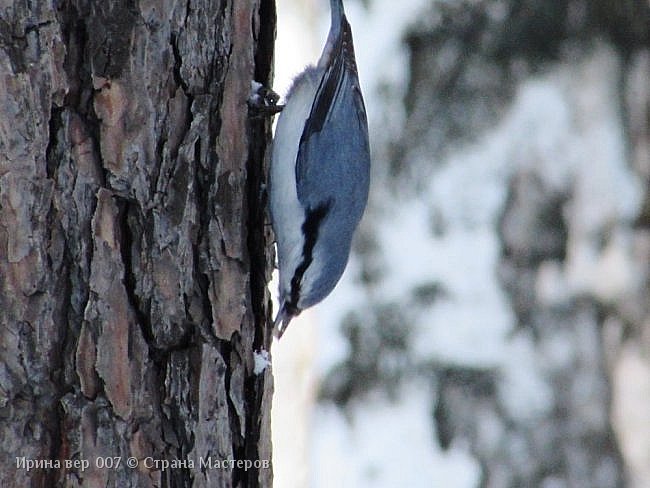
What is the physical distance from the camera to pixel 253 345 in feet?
6.86

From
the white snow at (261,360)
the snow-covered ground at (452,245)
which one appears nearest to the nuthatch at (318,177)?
the white snow at (261,360)

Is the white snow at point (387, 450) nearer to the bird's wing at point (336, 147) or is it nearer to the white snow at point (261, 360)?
the bird's wing at point (336, 147)

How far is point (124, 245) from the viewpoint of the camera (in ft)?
5.94

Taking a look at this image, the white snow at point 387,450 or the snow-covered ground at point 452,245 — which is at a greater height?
the snow-covered ground at point 452,245

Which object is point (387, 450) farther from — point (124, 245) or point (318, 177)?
point (124, 245)

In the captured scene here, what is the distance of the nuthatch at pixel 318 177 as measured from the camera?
2.58m

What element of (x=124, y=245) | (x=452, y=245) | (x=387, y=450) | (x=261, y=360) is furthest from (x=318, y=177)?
(x=387, y=450)

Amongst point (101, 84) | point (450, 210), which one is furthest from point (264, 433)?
point (450, 210)

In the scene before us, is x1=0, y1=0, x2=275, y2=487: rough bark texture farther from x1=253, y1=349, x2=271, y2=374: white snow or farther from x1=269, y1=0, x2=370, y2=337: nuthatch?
x1=269, y1=0, x2=370, y2=337: nuthatch

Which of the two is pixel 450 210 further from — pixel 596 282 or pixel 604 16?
pixel 604 16

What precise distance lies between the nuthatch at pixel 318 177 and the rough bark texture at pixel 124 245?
44cm

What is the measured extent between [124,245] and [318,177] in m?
1.05

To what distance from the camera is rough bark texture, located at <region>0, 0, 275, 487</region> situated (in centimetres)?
171

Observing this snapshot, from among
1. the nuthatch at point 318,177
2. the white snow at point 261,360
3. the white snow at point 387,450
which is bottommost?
the white snow at point 261,360
